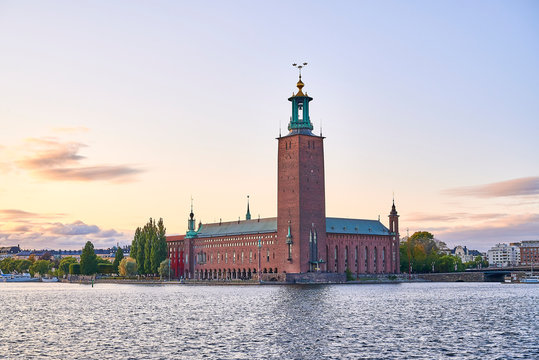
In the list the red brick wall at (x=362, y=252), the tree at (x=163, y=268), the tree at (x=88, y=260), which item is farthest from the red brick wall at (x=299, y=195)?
the tree at (x=88, y=260)

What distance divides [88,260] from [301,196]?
5882 cm

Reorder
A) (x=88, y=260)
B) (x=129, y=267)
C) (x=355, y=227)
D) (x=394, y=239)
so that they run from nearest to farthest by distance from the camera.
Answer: (x=355, y=227)
(x=394, y=239)
(x=129, y=267)
(x=88, y=260)

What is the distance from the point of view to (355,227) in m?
140

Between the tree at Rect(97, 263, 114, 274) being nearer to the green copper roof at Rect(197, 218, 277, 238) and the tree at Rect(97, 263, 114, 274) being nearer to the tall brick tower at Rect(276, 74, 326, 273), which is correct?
the green copper roof at Rect(197, 218, 277, 238)

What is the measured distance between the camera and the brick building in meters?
120

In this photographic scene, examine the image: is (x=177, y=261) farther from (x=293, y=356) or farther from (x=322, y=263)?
(x=293, y=356)

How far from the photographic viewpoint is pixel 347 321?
158ft

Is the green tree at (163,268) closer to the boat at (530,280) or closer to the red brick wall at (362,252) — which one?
the red brick wall at (362,252)

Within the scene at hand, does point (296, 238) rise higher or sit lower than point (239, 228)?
lower

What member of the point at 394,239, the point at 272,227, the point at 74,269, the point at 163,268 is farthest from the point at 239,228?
the point at 74,269

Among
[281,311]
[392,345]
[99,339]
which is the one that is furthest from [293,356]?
[281,311]

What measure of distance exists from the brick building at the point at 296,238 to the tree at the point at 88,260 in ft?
53.5

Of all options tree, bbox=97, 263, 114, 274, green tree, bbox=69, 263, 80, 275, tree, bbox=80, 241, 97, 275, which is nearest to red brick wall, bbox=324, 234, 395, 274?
tree, bbox=80, 241, 97, 275

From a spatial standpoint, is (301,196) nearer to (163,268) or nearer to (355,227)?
(355,227)
